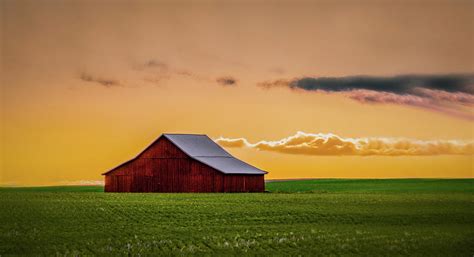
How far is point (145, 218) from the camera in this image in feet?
151

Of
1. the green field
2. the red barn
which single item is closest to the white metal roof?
the red barn

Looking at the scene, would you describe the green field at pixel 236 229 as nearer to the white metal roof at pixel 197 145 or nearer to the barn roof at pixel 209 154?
the barn roof at pixel 209 154

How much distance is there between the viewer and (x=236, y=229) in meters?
40.1

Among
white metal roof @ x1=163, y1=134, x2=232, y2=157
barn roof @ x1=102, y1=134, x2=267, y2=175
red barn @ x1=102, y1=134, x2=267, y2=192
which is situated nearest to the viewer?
red barn @ x1=102, y1=134, x2=267, y2=192

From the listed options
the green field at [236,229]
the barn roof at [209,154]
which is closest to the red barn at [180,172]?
the barn roof at [209,154]

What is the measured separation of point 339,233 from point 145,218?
12878 mm

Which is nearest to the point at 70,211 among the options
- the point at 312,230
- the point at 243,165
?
the point at 312,230

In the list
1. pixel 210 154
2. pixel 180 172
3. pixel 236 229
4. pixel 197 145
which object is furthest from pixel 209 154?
pixel 236 229

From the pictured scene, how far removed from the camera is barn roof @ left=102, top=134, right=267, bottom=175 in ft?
284

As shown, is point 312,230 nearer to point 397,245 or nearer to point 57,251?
point 397,245

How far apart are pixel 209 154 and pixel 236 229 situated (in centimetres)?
5014

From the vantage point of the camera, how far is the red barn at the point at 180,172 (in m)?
84.9

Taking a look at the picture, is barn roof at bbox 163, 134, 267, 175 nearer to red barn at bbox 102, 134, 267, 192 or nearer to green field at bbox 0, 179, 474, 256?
red barn at bbox 102, 134, 267, 192

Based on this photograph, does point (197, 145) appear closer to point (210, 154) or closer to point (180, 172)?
point (210, 154)
